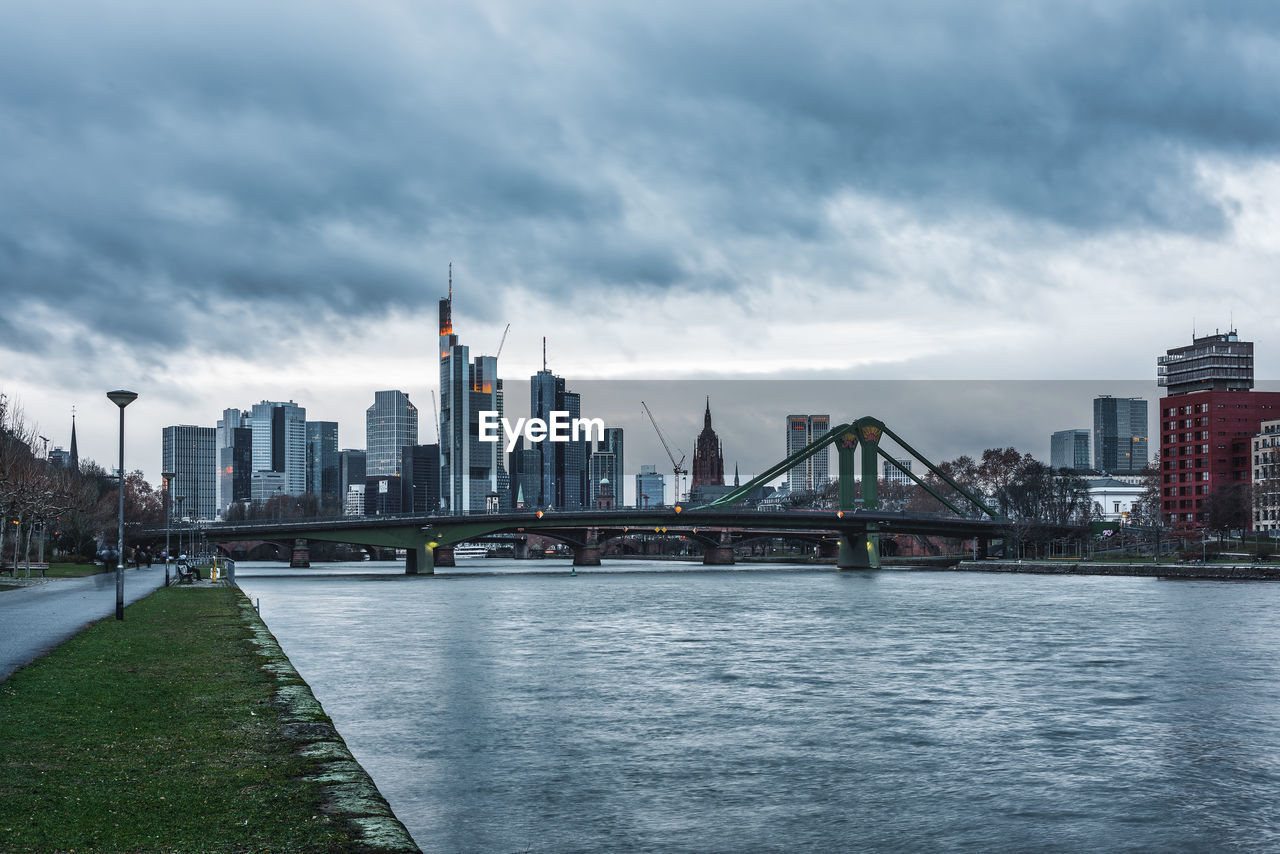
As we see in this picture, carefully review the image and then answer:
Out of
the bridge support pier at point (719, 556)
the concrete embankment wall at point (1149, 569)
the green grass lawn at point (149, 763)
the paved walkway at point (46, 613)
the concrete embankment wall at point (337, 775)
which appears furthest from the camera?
the bridge support pier at point (719, 556)

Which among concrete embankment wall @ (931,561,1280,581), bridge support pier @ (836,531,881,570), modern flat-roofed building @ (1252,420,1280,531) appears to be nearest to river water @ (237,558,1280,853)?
concrete embankment wall @ (931,561,1280,581)

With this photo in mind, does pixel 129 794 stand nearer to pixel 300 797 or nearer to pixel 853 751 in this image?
pixel 300 797

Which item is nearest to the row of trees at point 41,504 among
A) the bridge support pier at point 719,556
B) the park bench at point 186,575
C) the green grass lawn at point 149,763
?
the park bench at point 186,575

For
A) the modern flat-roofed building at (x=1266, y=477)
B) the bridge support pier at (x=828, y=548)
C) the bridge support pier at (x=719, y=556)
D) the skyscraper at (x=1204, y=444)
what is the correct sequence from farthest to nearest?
1. the bridge support pier at (x=719, y=556)
2. the bridge support pier at (x=828, y=548)
3. the skyscraper at (x=1204, y=444)
4. the modern flat-roofed building at (x=1266, y=477)

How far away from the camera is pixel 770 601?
7381 centimetres

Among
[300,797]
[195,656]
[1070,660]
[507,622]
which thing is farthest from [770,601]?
[300,797]

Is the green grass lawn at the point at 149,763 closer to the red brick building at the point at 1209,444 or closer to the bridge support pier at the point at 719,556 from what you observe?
the bridge support pier at the point at 719,556

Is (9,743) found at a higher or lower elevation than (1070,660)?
higher

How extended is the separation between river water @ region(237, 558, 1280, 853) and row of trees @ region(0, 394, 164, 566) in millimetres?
32704

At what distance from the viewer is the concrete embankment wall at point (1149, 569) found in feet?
302

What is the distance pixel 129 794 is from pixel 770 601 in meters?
63.6

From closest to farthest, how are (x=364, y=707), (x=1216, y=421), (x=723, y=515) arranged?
(x=364, y=707), (x=723, y=515), (x=1216, y=421)

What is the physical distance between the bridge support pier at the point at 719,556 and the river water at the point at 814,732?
129686 mm

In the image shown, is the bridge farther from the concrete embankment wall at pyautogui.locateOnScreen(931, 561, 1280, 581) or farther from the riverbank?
the riverbank
